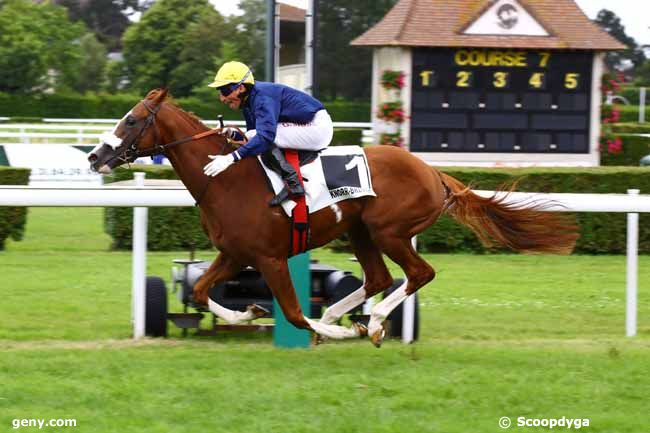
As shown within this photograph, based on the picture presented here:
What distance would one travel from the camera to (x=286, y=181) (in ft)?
19.7

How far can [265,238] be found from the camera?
19.6ft

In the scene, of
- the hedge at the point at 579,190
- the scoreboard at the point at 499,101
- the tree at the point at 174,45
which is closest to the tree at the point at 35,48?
the tree at the point at 174,45

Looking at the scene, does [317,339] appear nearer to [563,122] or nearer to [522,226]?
[522,226]

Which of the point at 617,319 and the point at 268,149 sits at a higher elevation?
the point at 268,149

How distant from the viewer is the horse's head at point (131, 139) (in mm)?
6008

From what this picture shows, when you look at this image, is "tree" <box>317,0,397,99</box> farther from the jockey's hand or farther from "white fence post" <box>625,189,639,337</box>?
the jockey's hand

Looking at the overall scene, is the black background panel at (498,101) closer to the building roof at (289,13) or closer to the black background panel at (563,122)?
the black background panel at (563,122)

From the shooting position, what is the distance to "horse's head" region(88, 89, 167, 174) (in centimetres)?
601

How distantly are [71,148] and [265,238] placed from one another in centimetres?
1241

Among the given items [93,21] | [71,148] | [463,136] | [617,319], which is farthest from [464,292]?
[93,21]

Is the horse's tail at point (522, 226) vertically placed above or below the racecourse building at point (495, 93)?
below

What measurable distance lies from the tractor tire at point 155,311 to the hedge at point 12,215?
4726 millimetres

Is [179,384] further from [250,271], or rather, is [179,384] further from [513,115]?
[513,115]

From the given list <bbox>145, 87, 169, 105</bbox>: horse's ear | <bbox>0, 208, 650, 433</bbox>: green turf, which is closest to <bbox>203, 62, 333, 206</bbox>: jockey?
<bbox>145, 87, 169, 105</bbox>: horse's ear
